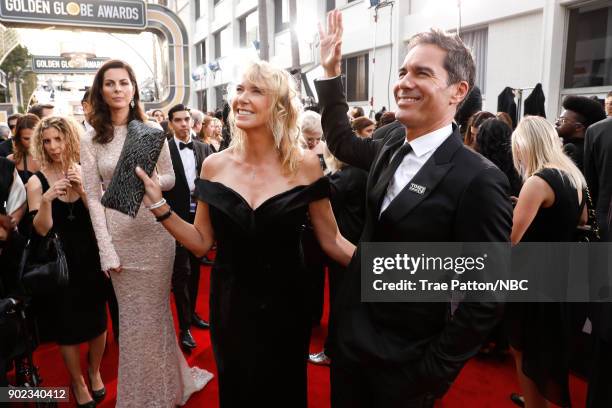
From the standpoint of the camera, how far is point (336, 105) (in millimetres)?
1853

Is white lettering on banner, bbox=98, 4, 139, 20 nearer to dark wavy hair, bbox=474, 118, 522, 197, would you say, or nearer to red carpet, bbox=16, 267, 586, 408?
red carpet, bbox=16, 267, 586, 408

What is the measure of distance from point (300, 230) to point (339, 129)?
48 cm

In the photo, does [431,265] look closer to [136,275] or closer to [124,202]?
[124,202]

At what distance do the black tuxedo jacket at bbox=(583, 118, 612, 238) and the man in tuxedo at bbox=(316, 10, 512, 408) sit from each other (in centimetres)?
179

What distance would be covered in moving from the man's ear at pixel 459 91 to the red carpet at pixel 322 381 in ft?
7.26

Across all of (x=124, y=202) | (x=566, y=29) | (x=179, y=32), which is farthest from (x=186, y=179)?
(x=179, y=32)

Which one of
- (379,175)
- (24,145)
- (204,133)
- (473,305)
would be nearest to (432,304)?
(473,305)

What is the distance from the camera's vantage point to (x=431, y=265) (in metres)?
1.41

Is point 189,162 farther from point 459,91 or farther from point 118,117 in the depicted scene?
point 459,91

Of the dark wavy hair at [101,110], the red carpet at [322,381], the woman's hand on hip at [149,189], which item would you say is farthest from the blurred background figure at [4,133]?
the woman's hand on hip at [149,189]

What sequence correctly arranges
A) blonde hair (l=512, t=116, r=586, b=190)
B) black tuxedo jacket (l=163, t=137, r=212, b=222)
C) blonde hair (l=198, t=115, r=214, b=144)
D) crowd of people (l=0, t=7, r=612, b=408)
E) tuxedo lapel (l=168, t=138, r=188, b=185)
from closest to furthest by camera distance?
crowd of people (l=0, t=7, r=612, b=408), blonde hair (l=512, t=116, r=586, b=190), black tuxedo jacket (l=163, t=137, r=212, b=222), tuxedo lapel (l=168, t=138, r=188, b=185), blonde hair (l=198, t=115, r=214, b=144)

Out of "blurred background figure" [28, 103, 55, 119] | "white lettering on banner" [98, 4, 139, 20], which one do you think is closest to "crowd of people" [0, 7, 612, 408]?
"blurred background figure" [28, 103, 55, 119]

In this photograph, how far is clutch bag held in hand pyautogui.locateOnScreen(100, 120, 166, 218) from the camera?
1.74m

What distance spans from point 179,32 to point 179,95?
1.59m
